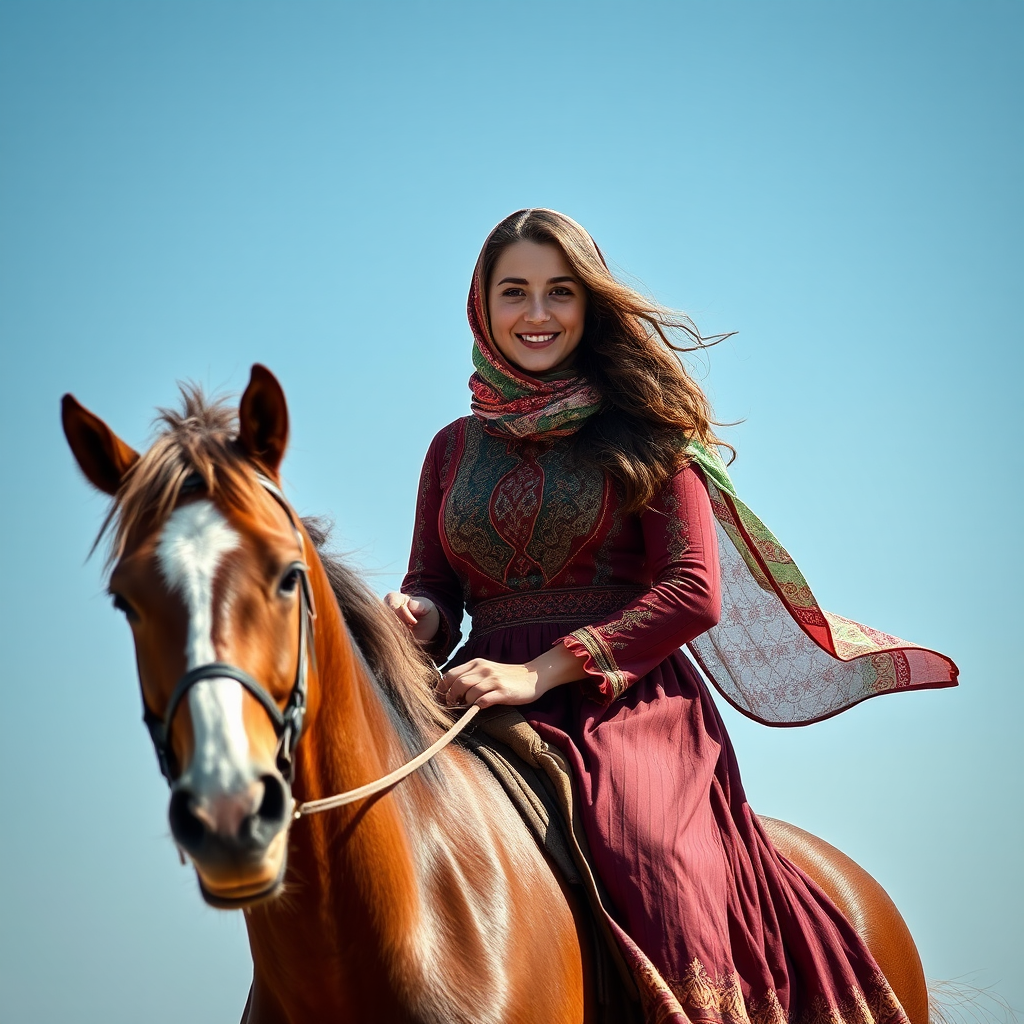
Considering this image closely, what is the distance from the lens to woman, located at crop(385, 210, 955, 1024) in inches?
114

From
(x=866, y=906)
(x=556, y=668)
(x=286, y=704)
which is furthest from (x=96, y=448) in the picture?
(x=866, y=906)

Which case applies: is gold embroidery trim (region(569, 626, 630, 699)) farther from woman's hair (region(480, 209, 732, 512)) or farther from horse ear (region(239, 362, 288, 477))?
horse ear (region(239, 362, 288, 477))

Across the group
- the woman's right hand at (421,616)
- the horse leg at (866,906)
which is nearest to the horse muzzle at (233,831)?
the woman's right hand at (421,616)

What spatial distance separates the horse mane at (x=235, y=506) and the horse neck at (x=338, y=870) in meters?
0.28

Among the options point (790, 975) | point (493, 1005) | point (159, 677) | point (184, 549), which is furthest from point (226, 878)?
point (790, 975)

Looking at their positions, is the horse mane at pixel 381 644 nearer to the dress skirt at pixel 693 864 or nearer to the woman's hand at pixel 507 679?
the woman's hand at pixel 507 679

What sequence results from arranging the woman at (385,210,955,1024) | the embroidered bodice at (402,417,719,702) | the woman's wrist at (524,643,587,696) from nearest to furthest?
1. the woman at (385,210,955,1024)
2. the woman's wrist at (524,643,587,696)
3. the embroidered bodice at (402,417,719,702)

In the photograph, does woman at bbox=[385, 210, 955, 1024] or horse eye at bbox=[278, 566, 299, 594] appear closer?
horse eye at bbox=[278, 566, 299, 594]

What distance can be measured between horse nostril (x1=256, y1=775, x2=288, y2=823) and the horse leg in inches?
88.2

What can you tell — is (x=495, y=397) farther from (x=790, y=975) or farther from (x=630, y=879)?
(x=790, y=975)

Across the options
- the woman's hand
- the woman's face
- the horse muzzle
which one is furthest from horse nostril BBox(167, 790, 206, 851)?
the woman's face

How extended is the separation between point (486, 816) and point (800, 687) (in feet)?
5.56

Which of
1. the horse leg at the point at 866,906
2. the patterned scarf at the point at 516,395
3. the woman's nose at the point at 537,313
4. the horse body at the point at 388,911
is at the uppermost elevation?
the woman's nose at the point at 537,313

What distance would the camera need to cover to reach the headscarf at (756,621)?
3656 mm
